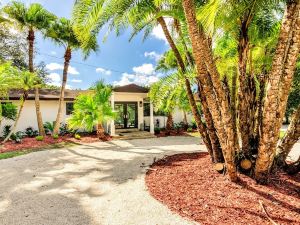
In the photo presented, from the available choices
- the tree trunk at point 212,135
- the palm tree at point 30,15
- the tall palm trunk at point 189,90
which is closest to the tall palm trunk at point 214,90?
the tree trunk at point 212,135

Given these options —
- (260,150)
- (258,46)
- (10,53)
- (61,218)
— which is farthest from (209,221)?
(10,53)

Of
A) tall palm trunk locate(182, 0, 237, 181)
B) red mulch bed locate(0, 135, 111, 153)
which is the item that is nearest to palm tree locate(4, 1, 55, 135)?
red mulch bed locate(0, 135, 111, 153)

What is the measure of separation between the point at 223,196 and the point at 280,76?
2.84 meters

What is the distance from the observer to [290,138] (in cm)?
719

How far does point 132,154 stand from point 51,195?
553 centimetres

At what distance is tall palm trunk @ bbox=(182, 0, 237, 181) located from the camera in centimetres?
541

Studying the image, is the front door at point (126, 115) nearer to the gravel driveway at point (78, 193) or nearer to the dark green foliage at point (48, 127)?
the dark green foliage at point (48, 127)

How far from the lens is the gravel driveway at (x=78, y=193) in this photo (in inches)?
191

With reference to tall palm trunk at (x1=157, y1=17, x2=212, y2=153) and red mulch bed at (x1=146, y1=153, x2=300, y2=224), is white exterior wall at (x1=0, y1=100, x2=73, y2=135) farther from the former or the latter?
tall palm trunk at (x1=157, y1=17, x2=212, y2=153)

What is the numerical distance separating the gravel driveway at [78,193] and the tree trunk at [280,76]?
2.66 m

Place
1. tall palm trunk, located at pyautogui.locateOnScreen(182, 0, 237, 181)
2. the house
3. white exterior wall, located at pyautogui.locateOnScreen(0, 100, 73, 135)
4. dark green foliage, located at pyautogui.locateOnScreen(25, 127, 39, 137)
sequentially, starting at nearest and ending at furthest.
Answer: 1. tall palm trunk, located at pyautogui.locateOnScreen(182, 0, 237, 181)
2. dark green foliage, located at pyautogui.locateOnScreen(25, 127, 39, 137)
3. white exterior wall, located at pyautogui.locateOnScreen(0, 100, 73, 135)
4. the house

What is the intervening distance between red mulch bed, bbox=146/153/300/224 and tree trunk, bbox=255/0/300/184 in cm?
96

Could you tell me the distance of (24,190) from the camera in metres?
6.59

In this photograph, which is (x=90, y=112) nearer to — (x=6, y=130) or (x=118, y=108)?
(x=6, y=130)
